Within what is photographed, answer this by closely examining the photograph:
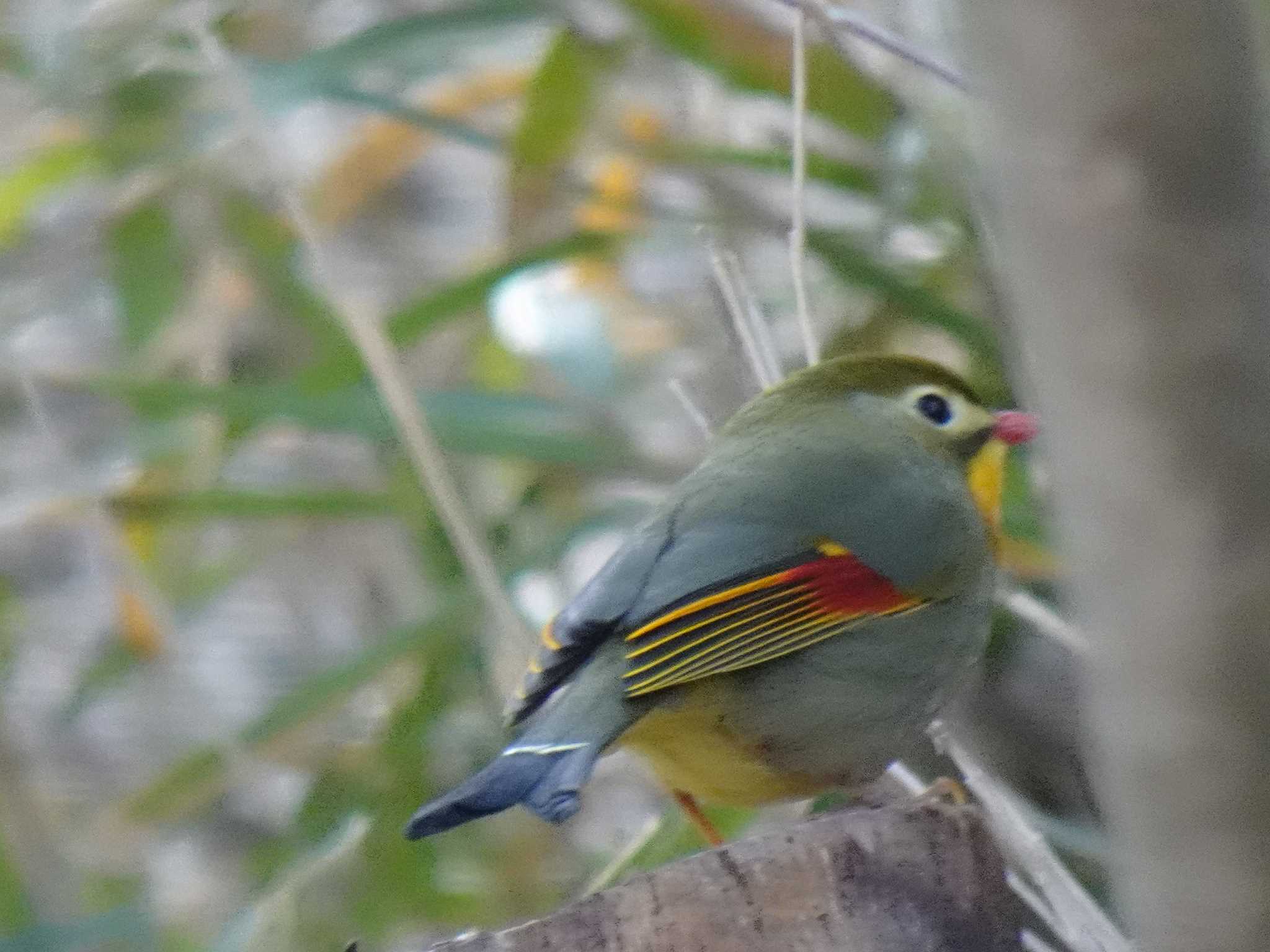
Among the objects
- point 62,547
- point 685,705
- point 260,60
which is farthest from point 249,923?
point 62,547

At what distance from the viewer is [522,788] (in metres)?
1.49

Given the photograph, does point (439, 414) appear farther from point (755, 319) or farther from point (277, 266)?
point (755, 319)

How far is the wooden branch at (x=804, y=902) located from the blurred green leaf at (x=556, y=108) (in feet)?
5.54

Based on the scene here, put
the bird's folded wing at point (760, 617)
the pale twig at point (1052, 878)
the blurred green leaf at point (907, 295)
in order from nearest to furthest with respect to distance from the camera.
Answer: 1. the pale twig at point (1052, 878)
2. the bird's folded wing at point (760, 617)
3. the blurred green leaf at point (907, 295)

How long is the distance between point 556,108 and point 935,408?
0.99 m

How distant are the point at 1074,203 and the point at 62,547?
4.47 m

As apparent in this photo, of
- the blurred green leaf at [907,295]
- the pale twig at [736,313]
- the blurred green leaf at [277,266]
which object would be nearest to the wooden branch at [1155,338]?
the pale twig at [736,313]

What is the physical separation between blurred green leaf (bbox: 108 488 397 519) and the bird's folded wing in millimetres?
1333

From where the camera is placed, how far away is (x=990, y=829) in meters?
1.58

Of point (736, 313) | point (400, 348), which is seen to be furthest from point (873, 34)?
point (400, 348)

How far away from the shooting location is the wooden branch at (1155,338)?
602 millimetres

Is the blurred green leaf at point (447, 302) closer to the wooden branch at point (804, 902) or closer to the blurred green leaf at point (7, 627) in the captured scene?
the blurred green leaf at point (7, 627)

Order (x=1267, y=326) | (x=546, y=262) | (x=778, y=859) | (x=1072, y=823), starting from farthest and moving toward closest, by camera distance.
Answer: (x=546, y=262), (x=1072, y=823), (x=778, y=859), (x=1267, y=326)

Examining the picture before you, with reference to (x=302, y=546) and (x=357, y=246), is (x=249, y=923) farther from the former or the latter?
(x=357, y=246)
